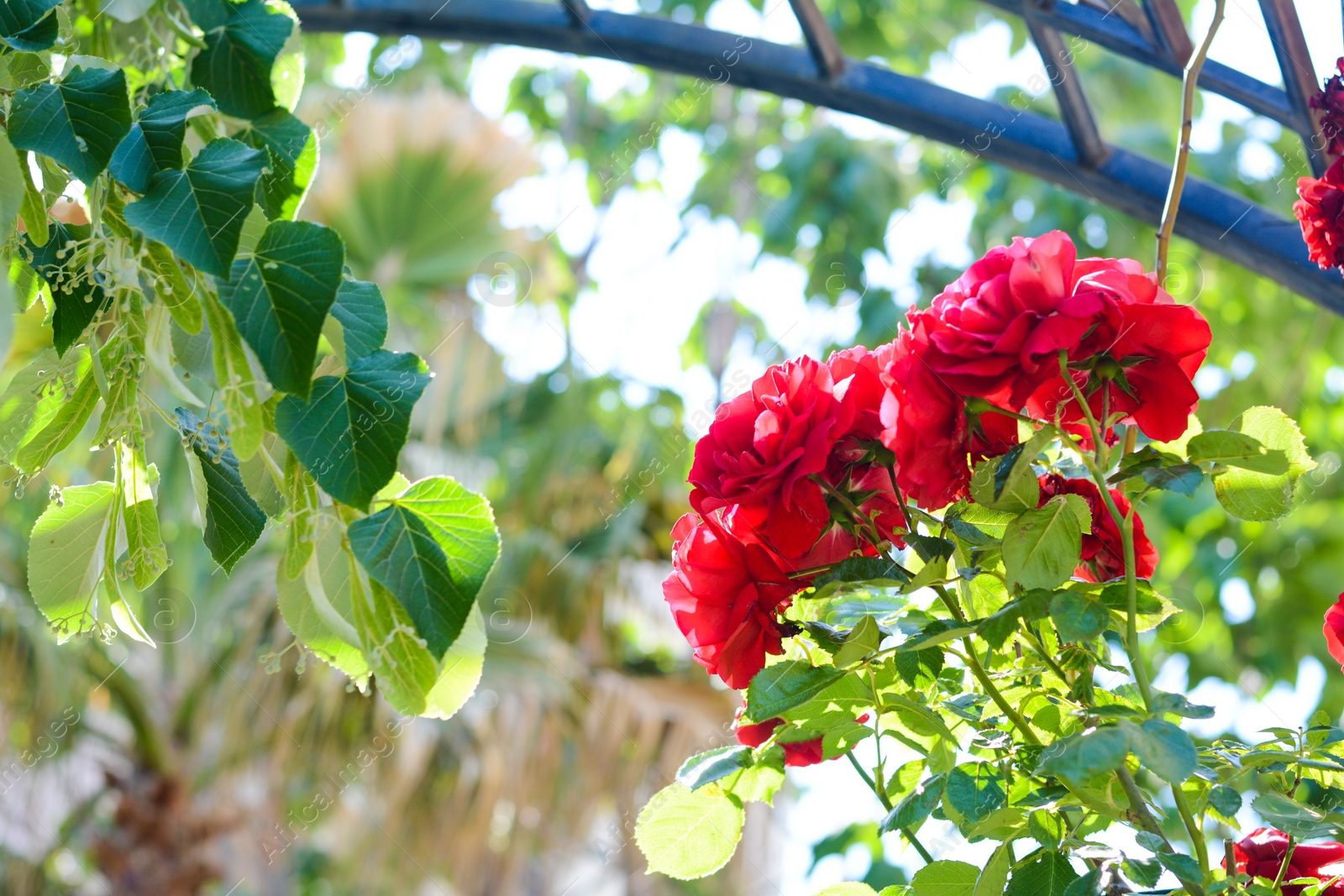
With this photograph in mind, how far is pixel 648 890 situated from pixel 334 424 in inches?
155

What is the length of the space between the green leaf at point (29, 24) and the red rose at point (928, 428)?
34 cm

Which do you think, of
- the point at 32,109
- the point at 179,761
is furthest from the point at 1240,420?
the point at 179,761

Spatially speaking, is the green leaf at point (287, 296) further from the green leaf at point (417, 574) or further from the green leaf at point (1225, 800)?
the green leaf at point (1225, 800)

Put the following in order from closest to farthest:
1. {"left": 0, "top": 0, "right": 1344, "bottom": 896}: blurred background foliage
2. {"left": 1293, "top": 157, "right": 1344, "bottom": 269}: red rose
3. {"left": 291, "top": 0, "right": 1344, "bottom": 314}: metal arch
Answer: {"left": 1293, "top": 157, "right": 1344, "bottom": 269}: red rose, {"left": 291, "top": 0, "right": 1344, "bottom": 314}: metal arch, {"left": 0, "top": 0, "right": 1344, "bottom": 896}: blurred background foliage

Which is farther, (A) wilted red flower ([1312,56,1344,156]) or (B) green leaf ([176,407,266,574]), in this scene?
(A) wilted red flower ([1312,56,1344,156])

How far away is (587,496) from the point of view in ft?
10.3

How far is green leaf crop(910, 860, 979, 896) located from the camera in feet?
1.36

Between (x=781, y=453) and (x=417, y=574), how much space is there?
15cm

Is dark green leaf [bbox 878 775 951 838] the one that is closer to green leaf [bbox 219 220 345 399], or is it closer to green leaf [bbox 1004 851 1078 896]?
green leaf [bbox 1004 851 1078 896]

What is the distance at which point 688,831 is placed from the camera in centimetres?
48

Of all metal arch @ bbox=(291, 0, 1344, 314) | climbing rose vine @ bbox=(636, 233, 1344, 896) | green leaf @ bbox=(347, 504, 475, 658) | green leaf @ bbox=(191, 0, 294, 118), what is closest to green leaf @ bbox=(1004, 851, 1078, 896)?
climbing rose vine @ bbox=(636, 233, 1344, 896)

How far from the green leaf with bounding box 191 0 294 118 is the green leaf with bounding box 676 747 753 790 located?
0.35 m

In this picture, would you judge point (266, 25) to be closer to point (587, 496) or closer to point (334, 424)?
point (334, 424)

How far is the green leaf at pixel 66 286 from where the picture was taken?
43cm
